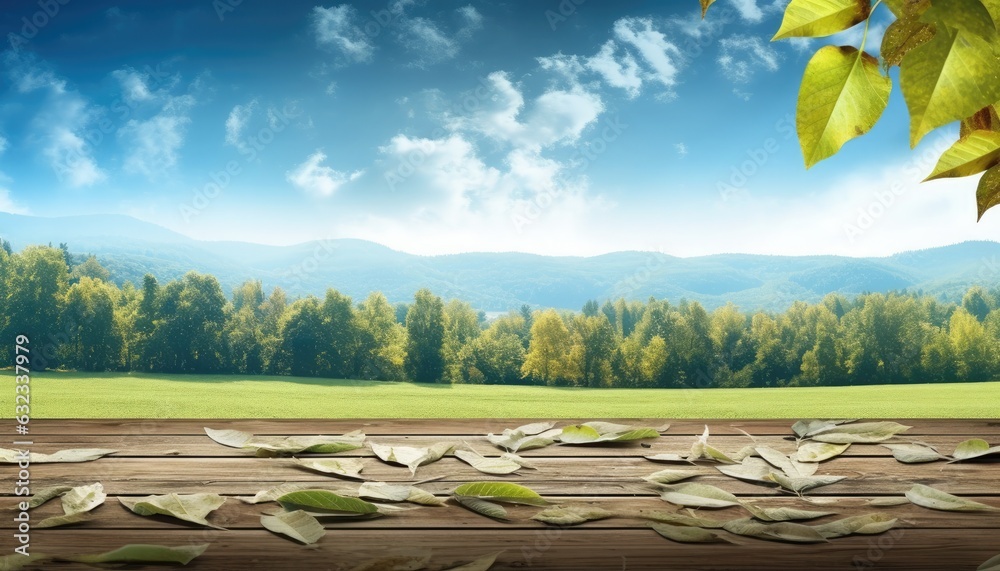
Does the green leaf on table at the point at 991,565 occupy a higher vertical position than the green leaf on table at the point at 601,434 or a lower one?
lower

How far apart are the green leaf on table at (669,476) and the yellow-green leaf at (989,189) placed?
1.34 m

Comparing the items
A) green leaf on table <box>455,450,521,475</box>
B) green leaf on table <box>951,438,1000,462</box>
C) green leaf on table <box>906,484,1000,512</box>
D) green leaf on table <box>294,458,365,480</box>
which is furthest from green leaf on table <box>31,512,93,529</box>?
green leaf on table <box>951,438,1000,462</box>

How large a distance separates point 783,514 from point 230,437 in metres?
1.51

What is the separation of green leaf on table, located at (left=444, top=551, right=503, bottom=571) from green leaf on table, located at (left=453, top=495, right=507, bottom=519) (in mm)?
200

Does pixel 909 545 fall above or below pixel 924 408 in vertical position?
above

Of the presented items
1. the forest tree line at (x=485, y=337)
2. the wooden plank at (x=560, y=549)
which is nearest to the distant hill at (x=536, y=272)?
the forest tree line at (x=485, y=337)

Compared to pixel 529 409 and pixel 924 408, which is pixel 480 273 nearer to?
pixel 529 409

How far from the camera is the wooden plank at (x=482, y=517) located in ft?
4.15

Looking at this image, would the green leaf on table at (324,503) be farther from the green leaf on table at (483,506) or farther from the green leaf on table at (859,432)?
the green leaf on table at (859,432)

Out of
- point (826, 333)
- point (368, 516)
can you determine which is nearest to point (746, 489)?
point (368, 516)

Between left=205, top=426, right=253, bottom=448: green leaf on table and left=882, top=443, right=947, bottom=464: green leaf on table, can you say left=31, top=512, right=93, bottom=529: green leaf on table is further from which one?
left=882, top=443, right=947, bottom=464: green leaf on table

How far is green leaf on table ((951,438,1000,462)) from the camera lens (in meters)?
1.76

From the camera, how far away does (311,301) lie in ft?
59.3

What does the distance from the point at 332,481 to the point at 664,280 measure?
34.7 m
